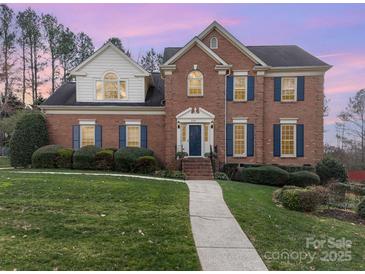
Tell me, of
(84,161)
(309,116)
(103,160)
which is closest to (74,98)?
(84,161)

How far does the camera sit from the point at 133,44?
150 ft

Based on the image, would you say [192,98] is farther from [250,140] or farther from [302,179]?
[302,179]

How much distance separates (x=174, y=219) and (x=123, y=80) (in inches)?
605

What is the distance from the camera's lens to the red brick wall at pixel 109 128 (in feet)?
70.3

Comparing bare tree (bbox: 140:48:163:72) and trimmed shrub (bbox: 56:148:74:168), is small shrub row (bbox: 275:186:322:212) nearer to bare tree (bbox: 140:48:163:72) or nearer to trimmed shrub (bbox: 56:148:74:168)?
trimmed shrub (bbox: 56:148:74:168)

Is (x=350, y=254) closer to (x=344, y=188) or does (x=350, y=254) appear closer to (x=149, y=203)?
(x=149, y=203)

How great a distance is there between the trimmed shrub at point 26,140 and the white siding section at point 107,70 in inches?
122

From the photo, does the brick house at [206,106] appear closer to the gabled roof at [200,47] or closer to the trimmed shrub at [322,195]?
the gabled roof at [200,47]

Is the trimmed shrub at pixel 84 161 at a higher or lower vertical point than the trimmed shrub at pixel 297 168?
higher

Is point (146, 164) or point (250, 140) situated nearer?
point (146, 164)

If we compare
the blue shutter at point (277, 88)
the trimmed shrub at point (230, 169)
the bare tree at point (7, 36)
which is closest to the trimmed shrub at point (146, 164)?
the trimmed shrub at point (230, 169)

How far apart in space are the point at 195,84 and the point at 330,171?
969cm

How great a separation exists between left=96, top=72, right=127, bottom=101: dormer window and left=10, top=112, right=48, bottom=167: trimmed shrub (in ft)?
13.8

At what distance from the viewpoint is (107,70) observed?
70.7ft
